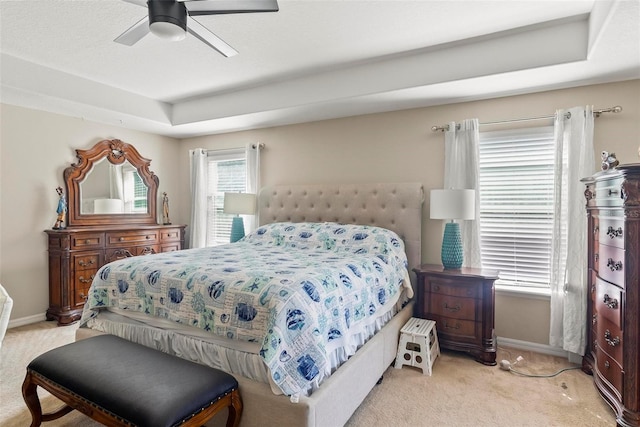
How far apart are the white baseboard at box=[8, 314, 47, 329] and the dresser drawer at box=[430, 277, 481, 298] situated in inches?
169

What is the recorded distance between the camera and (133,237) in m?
4.39

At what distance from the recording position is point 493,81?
2926 mm

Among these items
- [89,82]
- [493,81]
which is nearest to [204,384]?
[493,81]

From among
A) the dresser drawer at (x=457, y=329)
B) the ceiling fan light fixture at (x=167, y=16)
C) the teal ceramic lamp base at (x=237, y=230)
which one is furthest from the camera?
the teal ceramic lamp base at (x=237, y=230)

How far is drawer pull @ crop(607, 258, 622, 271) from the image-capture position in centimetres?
206

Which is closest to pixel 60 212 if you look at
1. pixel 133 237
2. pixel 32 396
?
pixel 133 237

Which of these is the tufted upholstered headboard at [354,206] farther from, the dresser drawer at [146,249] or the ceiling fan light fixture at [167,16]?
the ceiling fan light fixture at [167,16]

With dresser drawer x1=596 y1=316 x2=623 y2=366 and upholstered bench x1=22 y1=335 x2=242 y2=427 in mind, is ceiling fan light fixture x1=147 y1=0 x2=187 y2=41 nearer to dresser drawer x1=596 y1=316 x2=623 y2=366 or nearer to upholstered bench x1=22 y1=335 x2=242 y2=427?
upholstered bench x1=22 y1=335 x2=242 y2=427

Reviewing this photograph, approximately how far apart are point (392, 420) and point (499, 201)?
226 centimetres

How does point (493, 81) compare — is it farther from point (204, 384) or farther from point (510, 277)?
point (204, 384)

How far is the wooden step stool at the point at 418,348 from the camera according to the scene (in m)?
2.68

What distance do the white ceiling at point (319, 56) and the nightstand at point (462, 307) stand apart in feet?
5.53

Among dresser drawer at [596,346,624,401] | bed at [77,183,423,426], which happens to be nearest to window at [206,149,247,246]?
bed at [77,183,423,426]

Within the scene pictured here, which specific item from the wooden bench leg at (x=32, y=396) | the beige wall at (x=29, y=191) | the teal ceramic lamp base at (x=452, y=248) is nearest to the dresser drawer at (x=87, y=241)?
the beige wall at (x=29, y=191)
